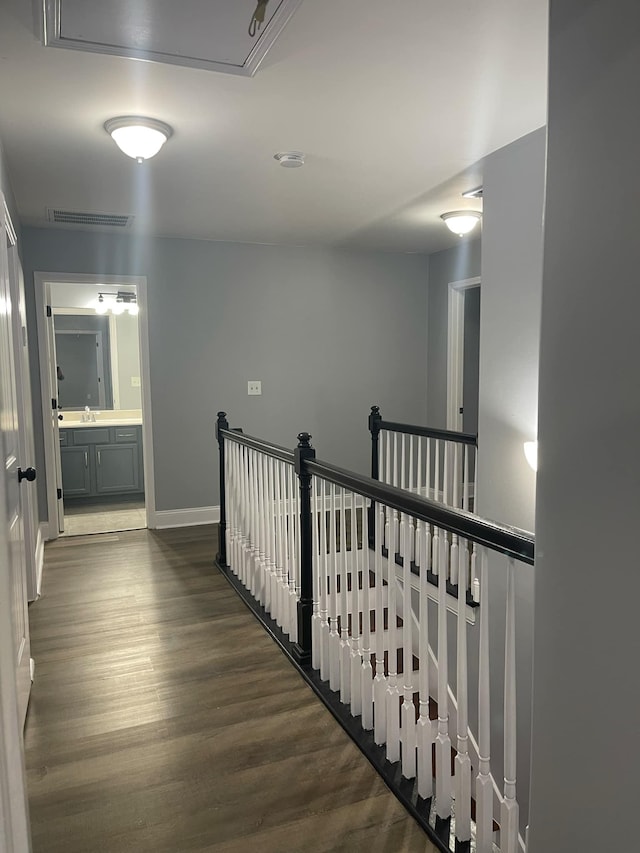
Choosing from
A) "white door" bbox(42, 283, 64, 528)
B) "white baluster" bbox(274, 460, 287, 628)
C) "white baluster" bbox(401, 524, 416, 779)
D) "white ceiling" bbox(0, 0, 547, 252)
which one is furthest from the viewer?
"white door" bbox(42, 283, 64, 528)

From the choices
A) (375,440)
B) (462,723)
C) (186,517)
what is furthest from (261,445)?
(186,517)

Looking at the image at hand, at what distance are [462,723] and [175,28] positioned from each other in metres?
2.31

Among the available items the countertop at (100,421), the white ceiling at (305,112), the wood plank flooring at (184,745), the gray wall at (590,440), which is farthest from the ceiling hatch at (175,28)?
the countertop at (100,421)

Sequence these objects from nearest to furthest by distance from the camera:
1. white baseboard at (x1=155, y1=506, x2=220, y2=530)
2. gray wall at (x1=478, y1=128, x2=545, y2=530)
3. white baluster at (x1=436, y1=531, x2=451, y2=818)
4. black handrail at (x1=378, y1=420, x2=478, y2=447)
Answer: white baluster at (x1=436, y1=531, x2=451, y2=818) → gray wall at (x1=478, y1=128, x2=545, y2=530) → black handrail at (x1=378, y1=420, x2=478, y2=447) → white baseboard at (x1=155, y1=506, x2=220, y2=530)

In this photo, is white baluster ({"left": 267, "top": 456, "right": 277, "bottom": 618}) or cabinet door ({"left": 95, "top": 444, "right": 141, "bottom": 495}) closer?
white baluster ({"left": 267, "top": 456, "right": 277, "bottom": 618})

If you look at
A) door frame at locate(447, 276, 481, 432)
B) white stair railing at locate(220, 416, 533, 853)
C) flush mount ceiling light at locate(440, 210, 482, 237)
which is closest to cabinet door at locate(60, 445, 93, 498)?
white stair railing at locate(220, 416, 533, 853)

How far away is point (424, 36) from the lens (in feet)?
6.89

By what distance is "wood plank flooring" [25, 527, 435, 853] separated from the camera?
6.01ft

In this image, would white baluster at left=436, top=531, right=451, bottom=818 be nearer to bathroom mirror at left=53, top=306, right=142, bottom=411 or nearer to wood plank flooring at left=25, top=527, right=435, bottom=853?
wood plank flooring at left=25, top=527, right=435, bottom=853

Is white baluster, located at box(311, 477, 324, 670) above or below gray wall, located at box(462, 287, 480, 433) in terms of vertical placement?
below

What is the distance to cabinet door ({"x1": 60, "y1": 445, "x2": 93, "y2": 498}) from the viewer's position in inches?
249

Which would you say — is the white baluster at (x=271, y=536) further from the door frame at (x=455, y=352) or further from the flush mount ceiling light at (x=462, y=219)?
the door frame at (x=455, y=352)

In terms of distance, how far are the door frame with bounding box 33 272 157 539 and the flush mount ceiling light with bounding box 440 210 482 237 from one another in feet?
8.16

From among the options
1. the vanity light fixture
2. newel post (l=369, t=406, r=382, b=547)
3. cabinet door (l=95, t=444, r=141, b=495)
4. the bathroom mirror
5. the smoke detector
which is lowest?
cabinet door (l=95, t=444, r=141, b=495)
